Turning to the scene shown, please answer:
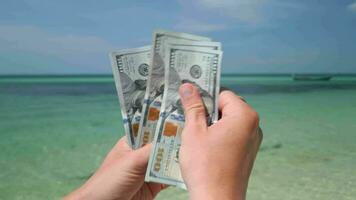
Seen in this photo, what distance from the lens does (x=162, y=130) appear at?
1127mm

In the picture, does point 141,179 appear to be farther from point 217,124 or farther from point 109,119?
point 109,119

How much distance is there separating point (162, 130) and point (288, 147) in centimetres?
413

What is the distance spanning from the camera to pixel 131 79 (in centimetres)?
133

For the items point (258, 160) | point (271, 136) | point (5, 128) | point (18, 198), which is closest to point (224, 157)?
point (18, 198)

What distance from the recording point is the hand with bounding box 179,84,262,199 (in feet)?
2.69

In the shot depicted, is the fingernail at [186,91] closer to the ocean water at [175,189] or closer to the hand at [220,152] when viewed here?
the hand at [220,152]

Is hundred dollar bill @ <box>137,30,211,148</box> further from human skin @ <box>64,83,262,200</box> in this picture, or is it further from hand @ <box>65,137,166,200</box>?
human skin @ <box>64,83,262,200</box>

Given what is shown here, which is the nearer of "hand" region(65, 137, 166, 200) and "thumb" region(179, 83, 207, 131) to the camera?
"thumb" region(179, 83, 207, 131)

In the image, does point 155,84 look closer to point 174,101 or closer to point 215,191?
point 174,101

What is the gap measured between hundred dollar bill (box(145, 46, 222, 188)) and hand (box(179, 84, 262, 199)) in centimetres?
19

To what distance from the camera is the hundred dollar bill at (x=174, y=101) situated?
3.64ft

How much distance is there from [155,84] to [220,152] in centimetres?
43

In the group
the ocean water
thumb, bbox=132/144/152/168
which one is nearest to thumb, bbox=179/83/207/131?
thumb, bbox=132/144/152/168

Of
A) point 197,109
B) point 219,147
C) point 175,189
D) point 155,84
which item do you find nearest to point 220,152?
point 219,147
